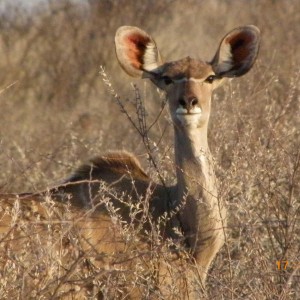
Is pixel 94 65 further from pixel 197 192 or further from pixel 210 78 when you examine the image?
pixel 197 192

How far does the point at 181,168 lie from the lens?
6.34 meters

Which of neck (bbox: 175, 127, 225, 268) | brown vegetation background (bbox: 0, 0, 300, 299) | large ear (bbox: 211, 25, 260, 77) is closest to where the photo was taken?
neck (bbox: 175, 127, 225, 268)

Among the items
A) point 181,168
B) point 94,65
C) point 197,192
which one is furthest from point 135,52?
point 94,65

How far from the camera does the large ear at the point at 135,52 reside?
6766mm

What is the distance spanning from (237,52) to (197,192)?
100cm

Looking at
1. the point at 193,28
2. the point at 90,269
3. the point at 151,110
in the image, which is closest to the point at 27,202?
the point at 90,269

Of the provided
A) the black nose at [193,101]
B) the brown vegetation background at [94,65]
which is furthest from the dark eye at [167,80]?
the brown vegetation background at [94,65]

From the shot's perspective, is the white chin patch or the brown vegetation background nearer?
the white chin patch

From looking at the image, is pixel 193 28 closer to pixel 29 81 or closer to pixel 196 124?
pixel 29 81

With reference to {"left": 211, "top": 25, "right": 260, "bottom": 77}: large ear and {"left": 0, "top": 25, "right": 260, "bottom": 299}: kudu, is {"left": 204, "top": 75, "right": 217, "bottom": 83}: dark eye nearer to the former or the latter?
{"left": 0, "top": 25, "right": 260, "bottom": 299}: kudu

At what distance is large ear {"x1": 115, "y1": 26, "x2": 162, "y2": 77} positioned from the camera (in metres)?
6.77

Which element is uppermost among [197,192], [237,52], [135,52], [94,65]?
[237,52]

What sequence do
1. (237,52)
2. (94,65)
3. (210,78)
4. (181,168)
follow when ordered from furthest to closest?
1. (94,65)
2. (237,52)
3. (210,78)
4. (181,168)

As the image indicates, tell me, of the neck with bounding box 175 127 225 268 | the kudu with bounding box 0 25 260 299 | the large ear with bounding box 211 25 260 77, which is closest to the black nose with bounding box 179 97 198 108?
the kudu with bounding box 0 25 260 299
